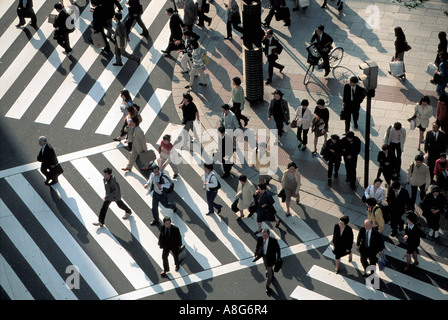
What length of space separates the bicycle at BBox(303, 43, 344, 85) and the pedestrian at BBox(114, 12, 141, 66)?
5.65 metres

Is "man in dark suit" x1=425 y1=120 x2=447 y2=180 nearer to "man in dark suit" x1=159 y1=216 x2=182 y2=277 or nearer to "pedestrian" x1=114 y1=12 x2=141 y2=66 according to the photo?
"man in dark suit" x1=159 y1=216 x2=182 y2=277

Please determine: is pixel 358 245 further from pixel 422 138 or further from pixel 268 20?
pixel 268 20

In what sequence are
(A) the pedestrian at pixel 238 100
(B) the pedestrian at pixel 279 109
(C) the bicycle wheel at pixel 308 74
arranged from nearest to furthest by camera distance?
(B) the pedestrian at pixel 279 109 → (A) the pedestrian at pixel 238 100 → (C) the bicycle wheel at pixel 308 74

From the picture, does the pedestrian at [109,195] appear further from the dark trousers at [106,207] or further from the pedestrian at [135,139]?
the pedestrian at [135,139]

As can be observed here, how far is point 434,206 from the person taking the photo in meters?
18.4

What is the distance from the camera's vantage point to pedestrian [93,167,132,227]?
19.4 m

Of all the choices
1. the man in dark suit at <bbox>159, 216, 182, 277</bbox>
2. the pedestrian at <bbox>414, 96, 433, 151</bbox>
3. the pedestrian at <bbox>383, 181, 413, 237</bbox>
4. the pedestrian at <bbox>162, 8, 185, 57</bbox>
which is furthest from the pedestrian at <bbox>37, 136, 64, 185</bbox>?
the pedestrian at <bbox>414, 96, 433, 151</bbox>

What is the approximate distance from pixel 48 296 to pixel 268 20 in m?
13.1

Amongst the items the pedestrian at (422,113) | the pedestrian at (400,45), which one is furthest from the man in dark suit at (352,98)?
the pedestrian at (400,45)

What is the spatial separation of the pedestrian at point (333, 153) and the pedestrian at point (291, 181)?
127 cm

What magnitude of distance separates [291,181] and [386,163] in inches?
98.4

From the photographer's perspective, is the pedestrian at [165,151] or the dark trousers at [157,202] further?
the pedestrian at [165,151]

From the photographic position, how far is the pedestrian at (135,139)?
21.3m

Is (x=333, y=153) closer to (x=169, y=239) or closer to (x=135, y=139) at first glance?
(x=169, y=239)
